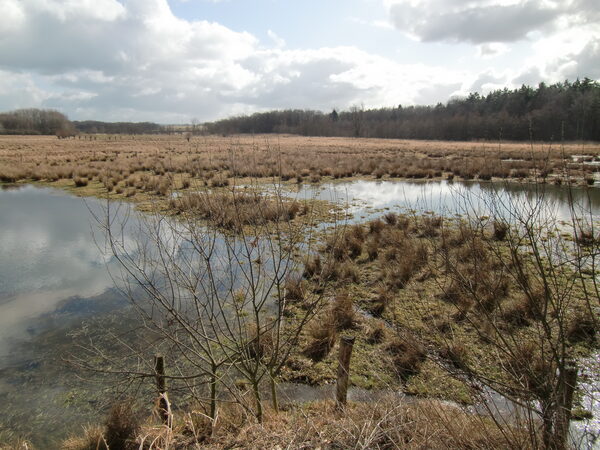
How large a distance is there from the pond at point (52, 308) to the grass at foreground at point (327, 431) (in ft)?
2.57

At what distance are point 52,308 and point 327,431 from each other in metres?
6.48

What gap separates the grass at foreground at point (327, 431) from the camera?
286cm

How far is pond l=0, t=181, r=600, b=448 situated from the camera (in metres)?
4.40

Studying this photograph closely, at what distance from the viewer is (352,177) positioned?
79.7 ft

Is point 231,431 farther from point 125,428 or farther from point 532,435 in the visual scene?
point 532,435

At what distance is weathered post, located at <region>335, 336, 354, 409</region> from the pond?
778mm

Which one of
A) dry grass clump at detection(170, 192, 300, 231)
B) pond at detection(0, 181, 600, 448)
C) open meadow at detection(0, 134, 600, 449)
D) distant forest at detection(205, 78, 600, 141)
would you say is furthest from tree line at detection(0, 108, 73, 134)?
dry grass clump at detection(170, 192, 300, 231)

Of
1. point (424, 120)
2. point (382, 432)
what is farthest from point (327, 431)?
point (424, 120)

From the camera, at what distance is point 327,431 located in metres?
3.29

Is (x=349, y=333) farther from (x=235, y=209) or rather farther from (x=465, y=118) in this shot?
(x=465, y=118)

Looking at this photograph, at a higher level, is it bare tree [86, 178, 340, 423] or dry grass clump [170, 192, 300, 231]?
dry grass clump [170, 192, 300, 231]

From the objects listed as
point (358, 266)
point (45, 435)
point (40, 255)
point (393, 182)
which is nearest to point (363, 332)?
point (358, 266)

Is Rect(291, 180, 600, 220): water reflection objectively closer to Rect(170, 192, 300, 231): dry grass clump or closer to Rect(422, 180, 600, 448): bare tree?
Rect(422, 180, 600, 448): bare tree

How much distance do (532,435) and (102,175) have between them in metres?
23.5
